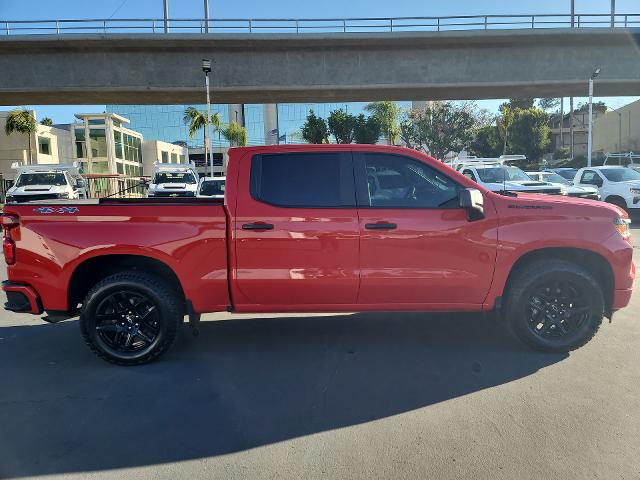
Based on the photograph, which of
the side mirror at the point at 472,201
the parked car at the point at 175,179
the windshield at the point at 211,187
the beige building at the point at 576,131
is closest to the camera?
the side mirror at the point at 472,201

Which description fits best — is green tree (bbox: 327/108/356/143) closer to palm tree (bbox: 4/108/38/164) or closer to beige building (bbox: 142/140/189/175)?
beige building (bbox: 142/140/189/175)

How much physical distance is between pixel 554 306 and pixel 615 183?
44.1ft

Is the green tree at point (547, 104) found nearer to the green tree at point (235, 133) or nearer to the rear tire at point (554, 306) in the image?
the green tree at point (235, 133)

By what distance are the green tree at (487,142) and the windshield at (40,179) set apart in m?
46.0

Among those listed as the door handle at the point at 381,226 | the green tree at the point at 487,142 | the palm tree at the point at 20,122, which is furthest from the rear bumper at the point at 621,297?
the green tree at the point at 487,142

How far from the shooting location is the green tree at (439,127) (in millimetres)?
51344

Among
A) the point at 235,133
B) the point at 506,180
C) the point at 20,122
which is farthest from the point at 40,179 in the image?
the point at 235,133

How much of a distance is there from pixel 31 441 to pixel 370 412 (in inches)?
92.5

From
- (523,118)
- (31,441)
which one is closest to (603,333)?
(31,441)

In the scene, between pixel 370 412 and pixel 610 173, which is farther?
pixel 610 173

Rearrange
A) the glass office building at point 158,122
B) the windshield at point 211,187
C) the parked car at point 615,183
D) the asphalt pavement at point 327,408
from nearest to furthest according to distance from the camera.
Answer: the asphalt pavement at point 327,408, the parked car at point 615,183, the windshield at point 211,187, the glass office building at point 158,122

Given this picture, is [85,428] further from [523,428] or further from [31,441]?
[523,428]

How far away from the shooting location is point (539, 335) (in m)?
4.82

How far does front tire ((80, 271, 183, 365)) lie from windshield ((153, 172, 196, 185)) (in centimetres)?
1795
